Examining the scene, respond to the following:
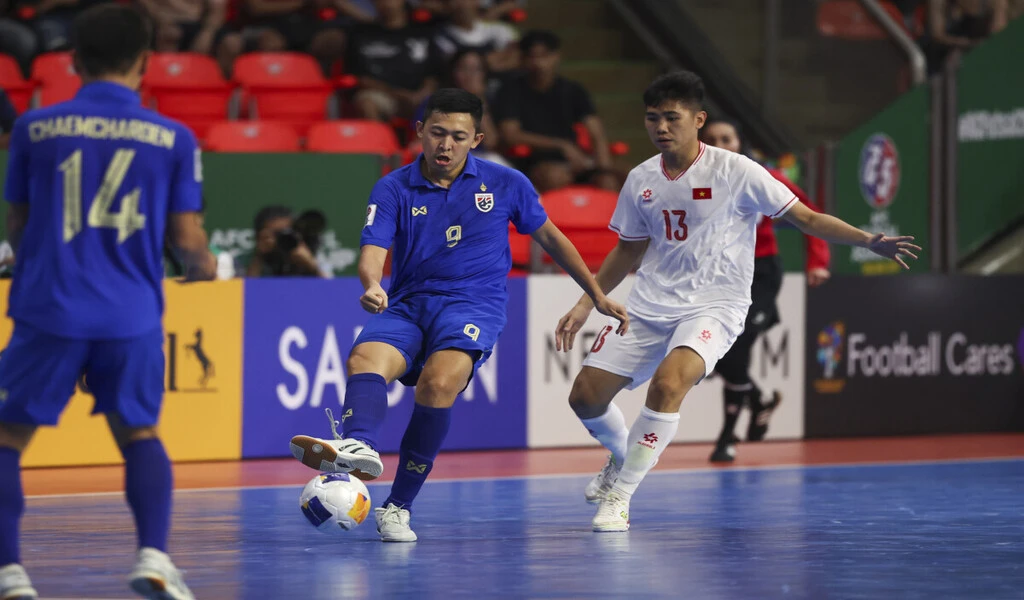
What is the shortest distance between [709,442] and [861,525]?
418 cm

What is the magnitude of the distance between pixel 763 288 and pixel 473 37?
488 centimetres

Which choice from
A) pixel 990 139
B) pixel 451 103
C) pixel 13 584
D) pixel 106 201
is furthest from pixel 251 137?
pixel 13 584

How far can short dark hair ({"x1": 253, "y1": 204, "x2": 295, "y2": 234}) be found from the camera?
11.1 metres

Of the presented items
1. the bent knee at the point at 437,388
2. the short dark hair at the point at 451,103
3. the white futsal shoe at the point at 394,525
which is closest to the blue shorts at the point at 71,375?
the bent knee at the point at 437,388

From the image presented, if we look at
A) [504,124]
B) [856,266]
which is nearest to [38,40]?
[504,124]

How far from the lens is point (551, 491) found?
8.84 m

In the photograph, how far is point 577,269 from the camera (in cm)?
695

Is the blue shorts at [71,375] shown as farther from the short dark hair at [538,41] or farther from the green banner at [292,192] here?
the short dark hair at [538,41]

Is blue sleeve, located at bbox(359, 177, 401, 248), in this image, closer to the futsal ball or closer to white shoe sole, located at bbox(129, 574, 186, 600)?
the futsal ball

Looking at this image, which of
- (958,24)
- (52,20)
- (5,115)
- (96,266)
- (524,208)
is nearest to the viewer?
(96,266)

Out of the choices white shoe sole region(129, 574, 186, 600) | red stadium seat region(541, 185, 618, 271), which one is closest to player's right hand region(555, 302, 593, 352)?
white shoe sole region(129, 574, 186, 600)

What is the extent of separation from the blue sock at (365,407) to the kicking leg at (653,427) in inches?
48.9

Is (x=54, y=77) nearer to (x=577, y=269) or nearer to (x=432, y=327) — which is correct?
(x=432, y=327)

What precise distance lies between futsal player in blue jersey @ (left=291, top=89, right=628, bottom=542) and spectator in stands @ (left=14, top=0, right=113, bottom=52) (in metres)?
7.22
